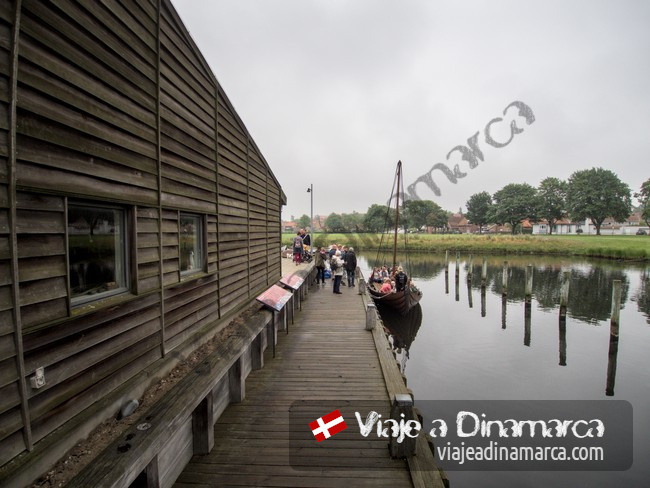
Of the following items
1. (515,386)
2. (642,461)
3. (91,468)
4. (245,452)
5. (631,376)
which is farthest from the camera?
(631,376)

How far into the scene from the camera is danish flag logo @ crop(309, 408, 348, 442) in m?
4.77

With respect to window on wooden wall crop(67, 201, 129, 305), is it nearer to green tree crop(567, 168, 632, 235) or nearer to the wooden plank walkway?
the wooden plank walkway

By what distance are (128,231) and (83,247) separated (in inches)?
25.4

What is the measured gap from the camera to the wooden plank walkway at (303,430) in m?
Result: 3.97

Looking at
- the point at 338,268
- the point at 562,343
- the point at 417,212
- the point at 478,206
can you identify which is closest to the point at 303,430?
the point at 338,268

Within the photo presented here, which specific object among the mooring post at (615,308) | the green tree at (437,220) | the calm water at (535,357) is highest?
the green tree at (437,220)

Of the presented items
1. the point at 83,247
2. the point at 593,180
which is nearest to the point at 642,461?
the point at 83,247

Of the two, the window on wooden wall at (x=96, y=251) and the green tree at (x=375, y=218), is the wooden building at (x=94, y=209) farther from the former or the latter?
the green tree at (x=375, y=218)

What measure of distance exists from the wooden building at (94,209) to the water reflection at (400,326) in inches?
420

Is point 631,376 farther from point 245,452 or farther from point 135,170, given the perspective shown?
point 135,170

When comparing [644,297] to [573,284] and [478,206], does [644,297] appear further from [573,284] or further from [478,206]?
[478,206]

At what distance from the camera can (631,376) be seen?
11.8 m

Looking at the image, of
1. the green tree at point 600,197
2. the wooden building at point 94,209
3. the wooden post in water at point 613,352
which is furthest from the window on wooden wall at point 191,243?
the green tree at point 600,197

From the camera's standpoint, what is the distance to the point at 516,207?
264 ft
